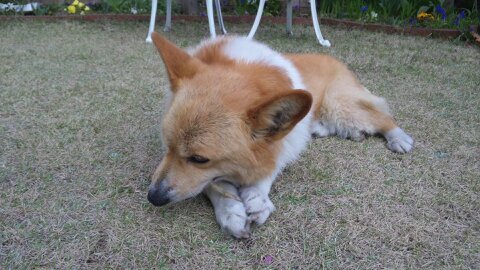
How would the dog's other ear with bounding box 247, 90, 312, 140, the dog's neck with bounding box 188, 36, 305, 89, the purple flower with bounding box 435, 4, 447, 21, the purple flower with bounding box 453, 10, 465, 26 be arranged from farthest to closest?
the purple flower with bounding box 435, 4, 447, 21 → the purple flower with bounding box 453, 10, 465, 26 → the dog's neck with bounding box 188, 36, 305, 89 → the dog's other ear with bounding box 247, 90, 312, 140

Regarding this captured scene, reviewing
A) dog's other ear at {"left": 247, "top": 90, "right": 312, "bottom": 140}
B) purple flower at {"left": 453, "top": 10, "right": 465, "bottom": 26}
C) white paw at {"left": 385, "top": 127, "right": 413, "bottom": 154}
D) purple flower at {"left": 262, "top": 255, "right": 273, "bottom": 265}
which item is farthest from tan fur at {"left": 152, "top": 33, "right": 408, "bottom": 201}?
purple flower at {"left": 453, "top": 10, "right": 465, "bottom": 26}

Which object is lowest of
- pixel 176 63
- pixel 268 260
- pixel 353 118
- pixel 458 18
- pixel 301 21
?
pixel 268 260

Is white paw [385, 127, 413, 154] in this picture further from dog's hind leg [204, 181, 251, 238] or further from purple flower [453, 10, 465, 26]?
purple flower [453, 10, 465, 26]

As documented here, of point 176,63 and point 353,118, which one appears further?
point 353,118

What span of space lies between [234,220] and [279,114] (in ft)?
1.61

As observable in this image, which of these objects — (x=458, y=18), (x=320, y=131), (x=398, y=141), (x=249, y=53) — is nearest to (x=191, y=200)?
(x=249, y=53)

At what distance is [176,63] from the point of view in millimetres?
1828

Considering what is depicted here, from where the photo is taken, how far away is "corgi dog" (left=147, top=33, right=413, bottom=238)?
1.62 meters

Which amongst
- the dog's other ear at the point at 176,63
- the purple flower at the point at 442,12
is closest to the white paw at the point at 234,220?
the dog's other ear at the point at 176,63

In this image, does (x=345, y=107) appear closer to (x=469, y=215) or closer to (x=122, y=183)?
(x=469, y=215)

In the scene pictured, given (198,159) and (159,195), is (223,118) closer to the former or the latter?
(198,159)

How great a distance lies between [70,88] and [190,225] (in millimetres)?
2092

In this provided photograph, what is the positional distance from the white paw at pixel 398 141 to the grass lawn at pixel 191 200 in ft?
0.20

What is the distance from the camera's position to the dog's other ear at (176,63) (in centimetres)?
181
